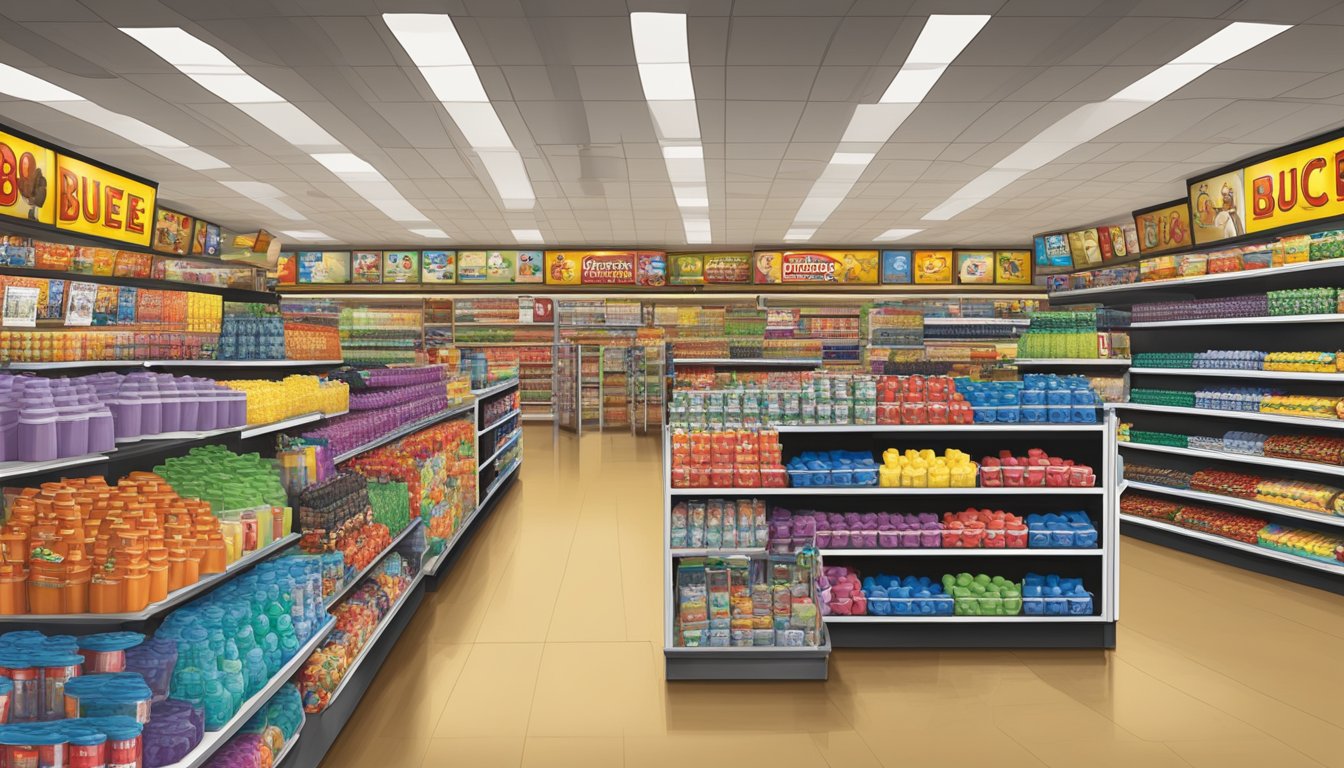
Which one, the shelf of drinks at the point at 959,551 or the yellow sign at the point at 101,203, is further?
the yellow sign at the point at 101,203

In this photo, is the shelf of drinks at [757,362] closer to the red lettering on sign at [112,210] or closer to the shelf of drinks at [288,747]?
the red lettering on sign at [112,210]

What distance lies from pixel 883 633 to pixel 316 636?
2.81 metres

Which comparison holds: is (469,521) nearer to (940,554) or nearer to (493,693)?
(493,693)

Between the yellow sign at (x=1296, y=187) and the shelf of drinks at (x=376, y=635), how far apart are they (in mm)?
7002

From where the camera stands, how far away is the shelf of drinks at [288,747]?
8.62ft

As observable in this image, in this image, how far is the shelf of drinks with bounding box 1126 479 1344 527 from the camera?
5.61m

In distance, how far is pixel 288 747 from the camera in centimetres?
272

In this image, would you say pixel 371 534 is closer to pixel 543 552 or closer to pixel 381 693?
pixel 381 693

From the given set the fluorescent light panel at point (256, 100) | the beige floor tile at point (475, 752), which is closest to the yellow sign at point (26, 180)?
the fluorescent light panel at point (256, 100)

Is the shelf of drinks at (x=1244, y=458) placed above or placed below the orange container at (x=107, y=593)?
below

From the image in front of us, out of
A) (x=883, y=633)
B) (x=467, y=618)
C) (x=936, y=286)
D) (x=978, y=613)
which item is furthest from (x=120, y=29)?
(x=936, y=286)

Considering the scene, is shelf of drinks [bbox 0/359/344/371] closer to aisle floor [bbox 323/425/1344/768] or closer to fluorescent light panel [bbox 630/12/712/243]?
aisle floor [bbox 323/425/1344/768]

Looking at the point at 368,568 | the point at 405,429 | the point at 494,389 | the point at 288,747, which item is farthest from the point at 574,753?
the point at 494,389

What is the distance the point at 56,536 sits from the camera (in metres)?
2.14
